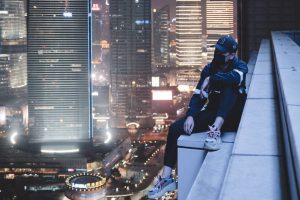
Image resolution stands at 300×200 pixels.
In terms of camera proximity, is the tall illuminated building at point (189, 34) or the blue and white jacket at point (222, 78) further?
the tall illuminated building at point (189, 34)

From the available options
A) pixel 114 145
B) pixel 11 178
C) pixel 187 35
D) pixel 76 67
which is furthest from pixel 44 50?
pixel 187 35

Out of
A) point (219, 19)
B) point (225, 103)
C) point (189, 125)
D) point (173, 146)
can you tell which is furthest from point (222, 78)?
point (219, 19)

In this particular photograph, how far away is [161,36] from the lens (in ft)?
273

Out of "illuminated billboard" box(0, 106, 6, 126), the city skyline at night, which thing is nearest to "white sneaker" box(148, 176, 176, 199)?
the city skyline at night

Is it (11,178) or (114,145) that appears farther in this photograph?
(114,145)

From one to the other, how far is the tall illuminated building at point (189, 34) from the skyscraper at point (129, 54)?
Result: 50.2 feet

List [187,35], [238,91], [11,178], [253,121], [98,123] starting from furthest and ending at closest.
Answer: [187,35] < [98,123] < [11,178] < [238,91] < [253,121]

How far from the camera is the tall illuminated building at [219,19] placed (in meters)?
82.9

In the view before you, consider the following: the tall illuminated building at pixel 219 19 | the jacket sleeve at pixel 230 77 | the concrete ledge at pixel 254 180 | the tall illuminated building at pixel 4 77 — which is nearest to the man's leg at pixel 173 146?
the jacket sleeve at pixel 230 77

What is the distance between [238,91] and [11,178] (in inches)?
1164

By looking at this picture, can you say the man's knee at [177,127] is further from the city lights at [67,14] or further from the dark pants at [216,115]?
the city lights at [67,14]

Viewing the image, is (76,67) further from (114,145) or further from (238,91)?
(238,91)

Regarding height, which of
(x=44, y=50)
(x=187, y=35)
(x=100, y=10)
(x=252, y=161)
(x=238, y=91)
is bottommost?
(x=252, y=161)

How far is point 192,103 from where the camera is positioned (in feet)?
11.4
